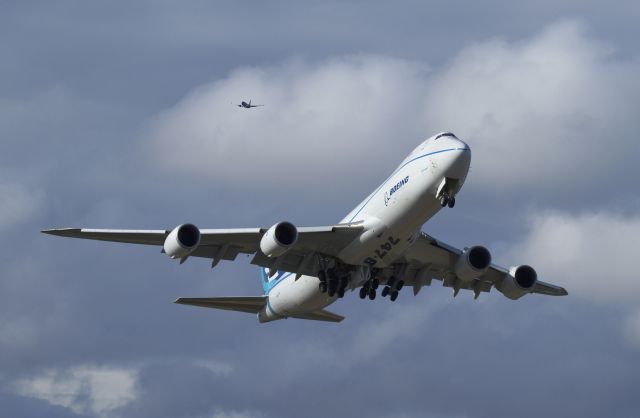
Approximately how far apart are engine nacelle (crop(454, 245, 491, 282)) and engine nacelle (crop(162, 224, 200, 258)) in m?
12.1

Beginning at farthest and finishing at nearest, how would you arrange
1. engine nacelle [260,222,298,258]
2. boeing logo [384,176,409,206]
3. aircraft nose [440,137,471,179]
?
engine nacelle [260,222,298,258], boeing logo [384,176,409,206], aircraft nose [440,137,471,179]

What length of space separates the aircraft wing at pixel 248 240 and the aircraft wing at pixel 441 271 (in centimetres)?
446

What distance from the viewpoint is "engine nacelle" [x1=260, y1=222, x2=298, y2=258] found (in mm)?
51000

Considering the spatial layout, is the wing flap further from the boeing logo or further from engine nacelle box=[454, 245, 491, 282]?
engine nacelle box=[454, 245, 491, 282]

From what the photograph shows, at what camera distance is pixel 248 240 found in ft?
175

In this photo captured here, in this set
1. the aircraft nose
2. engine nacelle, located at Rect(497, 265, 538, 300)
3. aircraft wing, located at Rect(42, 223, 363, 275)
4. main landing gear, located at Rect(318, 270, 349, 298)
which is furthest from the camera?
engine nacelle, located at Rect(497, 265, 538, 300)

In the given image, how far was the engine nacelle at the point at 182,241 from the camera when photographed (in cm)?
5059

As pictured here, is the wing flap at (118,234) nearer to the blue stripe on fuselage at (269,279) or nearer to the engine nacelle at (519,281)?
the blue stripe on fuselage at (269,279)

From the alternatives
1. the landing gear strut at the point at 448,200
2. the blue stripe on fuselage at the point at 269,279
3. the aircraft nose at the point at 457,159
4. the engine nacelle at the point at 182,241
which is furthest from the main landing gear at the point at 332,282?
the aircraft nose at the point at 457,159

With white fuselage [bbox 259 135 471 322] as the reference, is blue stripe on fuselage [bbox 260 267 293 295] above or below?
below

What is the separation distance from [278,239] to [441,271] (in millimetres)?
11057

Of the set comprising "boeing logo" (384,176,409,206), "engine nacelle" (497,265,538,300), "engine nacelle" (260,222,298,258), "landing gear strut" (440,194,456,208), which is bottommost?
"engine nacelle" (260,222,298,258)

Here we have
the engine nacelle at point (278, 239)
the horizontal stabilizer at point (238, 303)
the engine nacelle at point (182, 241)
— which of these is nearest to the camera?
the engine nacelle at point (182, 241)

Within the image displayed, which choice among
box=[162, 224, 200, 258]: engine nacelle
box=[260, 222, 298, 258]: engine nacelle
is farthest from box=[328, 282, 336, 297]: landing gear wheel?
box=[162, 224, 200, 258]: engine nacelle
